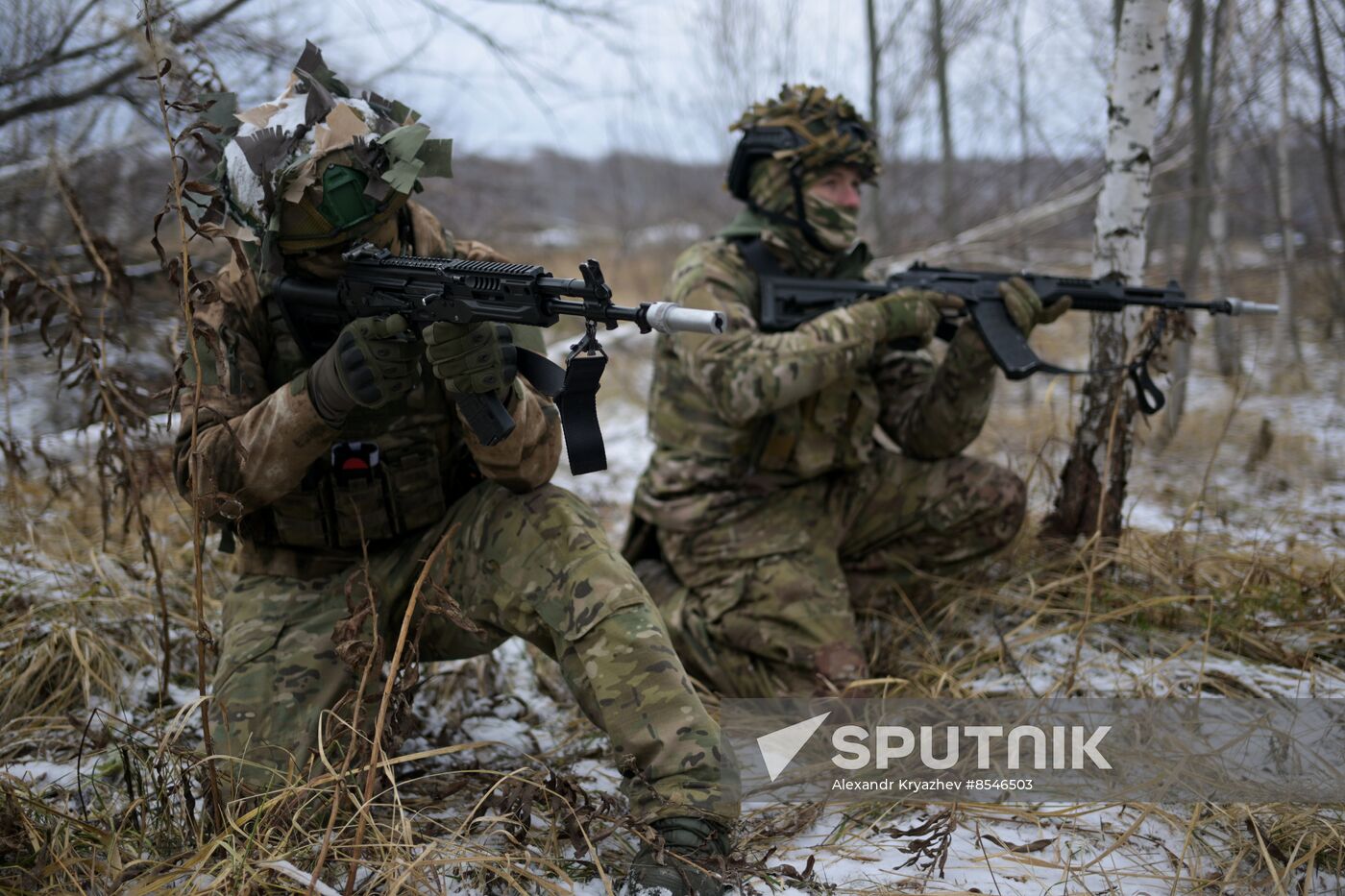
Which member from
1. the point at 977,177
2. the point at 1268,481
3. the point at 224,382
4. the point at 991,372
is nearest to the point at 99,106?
the point at 224,382

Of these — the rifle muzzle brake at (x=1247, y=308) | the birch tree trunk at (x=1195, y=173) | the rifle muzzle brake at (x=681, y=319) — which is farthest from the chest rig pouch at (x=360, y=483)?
the birch tree trunk at (x=1195, y=173)

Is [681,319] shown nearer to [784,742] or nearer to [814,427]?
[784,742]

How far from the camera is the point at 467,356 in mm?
1997

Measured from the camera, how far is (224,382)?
2.28m

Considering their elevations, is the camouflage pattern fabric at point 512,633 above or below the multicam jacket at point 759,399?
below

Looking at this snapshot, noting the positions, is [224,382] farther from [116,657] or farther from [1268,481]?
[1268,481]

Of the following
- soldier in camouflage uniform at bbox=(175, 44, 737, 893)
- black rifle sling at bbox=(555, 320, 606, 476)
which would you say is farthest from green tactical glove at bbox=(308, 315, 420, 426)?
black rifle sling at bbox=(555, 320, 606, 476)

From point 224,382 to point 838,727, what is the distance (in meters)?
1.90

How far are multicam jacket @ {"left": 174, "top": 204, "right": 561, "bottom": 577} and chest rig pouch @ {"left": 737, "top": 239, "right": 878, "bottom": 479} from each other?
1081mm

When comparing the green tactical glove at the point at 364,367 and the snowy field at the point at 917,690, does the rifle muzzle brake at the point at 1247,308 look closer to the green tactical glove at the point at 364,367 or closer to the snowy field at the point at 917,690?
the snowy field at the point at 917,690

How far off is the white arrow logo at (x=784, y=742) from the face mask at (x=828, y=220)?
1663 mm

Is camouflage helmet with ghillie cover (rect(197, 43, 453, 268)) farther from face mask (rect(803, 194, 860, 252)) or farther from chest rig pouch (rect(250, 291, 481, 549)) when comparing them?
face mask (rect(803, 194, 860, 252))

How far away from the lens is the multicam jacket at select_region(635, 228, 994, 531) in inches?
119

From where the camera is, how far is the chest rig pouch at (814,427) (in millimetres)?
3252
